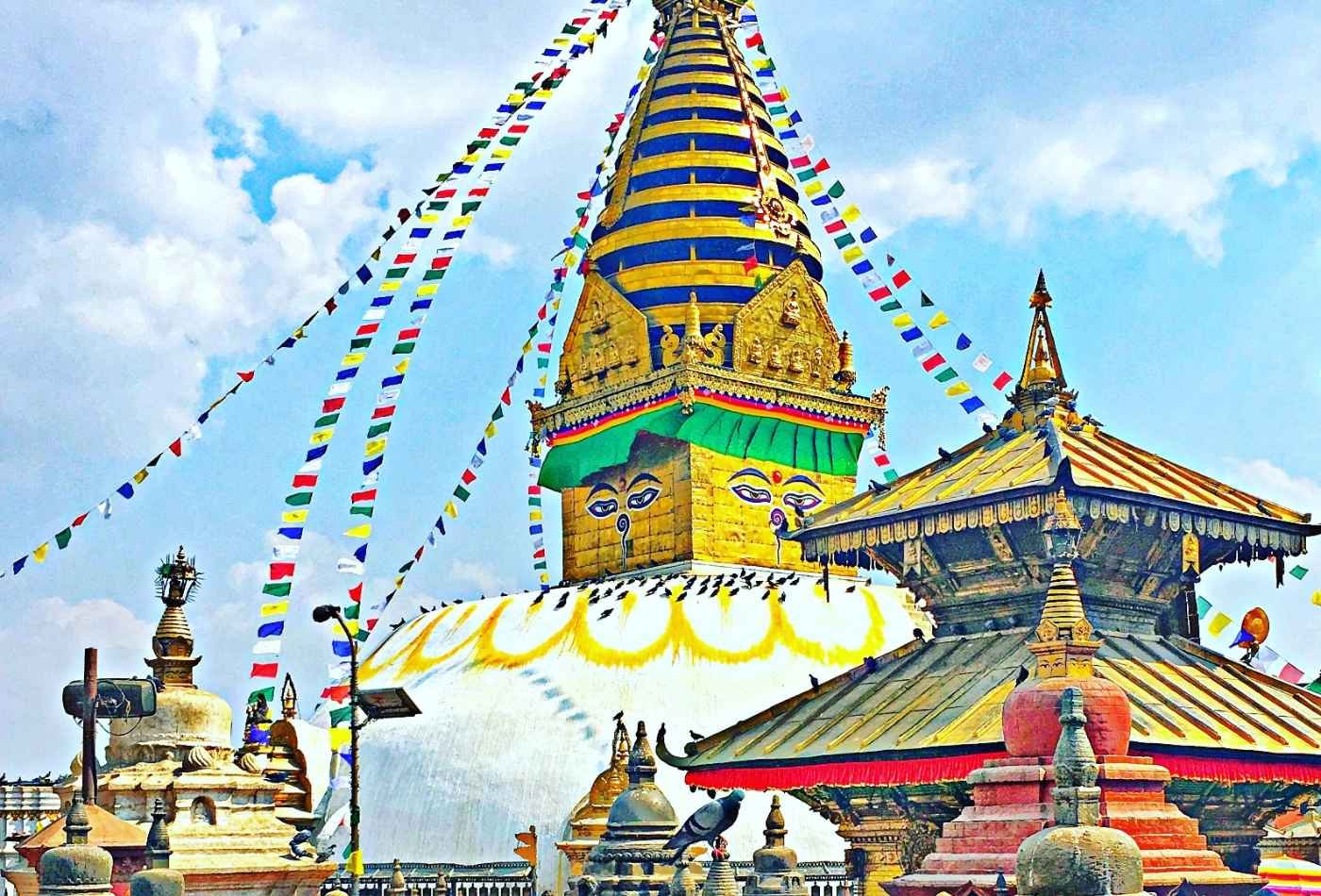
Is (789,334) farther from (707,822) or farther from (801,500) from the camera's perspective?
(707,822)

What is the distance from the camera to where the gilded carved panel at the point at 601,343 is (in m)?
27.9

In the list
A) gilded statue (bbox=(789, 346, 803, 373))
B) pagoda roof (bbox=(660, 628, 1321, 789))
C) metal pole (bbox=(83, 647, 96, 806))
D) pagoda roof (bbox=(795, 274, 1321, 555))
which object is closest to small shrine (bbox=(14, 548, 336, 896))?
metal pole (bbox=(83, 647, 96, 806))

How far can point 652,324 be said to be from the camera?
27.8m

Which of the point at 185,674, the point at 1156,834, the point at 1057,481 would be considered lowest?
the point at 1156,834

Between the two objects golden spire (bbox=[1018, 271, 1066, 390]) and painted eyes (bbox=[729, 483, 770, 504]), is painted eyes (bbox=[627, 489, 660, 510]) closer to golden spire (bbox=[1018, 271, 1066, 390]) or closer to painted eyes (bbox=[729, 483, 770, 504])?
painted eyes (bbox=[729, 483, 770, 504])

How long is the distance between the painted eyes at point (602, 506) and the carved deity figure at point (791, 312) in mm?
4145

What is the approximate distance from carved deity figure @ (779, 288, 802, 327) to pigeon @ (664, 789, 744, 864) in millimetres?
15768

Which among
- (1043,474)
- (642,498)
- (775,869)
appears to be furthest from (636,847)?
(642,498)

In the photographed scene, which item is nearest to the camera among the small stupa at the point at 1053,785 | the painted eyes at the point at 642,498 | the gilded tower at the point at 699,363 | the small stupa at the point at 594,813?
the small stupa at the point at 1053,785

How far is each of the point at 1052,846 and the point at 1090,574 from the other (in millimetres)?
7191

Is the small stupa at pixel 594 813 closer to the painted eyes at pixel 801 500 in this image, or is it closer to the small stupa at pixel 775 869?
the small stupa at pixel 775 869

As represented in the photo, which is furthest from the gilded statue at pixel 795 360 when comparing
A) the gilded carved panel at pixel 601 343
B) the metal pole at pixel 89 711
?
the metal pole at pixel 89 711

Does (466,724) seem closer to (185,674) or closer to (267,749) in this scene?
(267,749)

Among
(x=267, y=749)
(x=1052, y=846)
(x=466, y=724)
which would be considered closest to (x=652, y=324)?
(x=466, y=724)
